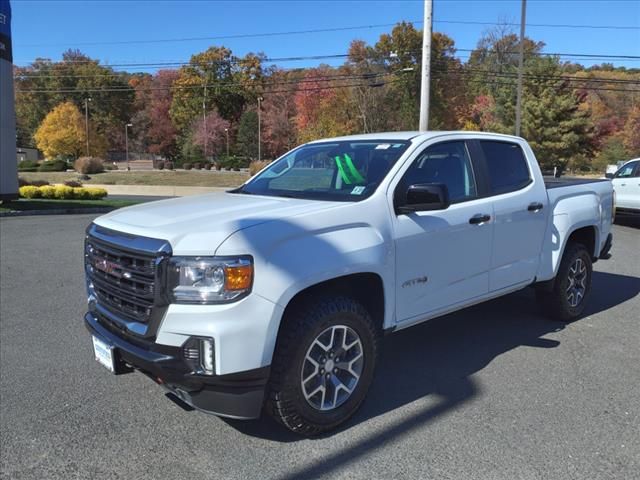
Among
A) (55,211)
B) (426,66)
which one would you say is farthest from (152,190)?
(426,66)

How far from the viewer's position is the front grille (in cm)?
294

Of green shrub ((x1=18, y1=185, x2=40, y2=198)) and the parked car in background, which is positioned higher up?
the parked car in background

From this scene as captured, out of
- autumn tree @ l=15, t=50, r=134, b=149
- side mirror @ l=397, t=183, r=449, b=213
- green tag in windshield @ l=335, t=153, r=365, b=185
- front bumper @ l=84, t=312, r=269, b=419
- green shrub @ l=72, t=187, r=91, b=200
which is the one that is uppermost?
autumn tree @ l=15, t=50, r=134, b=149

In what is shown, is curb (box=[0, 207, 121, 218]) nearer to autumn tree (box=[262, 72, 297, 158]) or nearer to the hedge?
the hedge

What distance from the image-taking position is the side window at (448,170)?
399 centimetres

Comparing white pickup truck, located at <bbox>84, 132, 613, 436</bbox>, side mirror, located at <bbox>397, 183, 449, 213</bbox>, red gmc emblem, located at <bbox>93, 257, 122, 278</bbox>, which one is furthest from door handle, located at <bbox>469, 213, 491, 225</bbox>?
red gmc emblem, located at <bbox>93, 257, 122, 278</bbox>

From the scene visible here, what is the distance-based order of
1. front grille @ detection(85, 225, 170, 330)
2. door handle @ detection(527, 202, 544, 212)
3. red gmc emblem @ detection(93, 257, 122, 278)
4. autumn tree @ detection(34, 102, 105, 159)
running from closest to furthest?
front grille @ detection(85, 225, 170, 330)
red gmc emblem @ detection(93, 257, 122, 278)
door handle @ detection(527, 202, 544, 212)
autumn tree @ detection(34, 102, 105, 159)

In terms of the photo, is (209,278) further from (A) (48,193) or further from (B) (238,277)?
(A) (48,193)

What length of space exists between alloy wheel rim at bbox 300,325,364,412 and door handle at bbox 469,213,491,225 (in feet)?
4.73

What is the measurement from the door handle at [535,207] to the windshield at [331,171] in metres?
1.51

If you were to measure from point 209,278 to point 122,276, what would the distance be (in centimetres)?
64

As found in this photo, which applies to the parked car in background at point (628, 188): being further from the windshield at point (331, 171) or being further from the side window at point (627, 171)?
the windshield at point (331, 171)

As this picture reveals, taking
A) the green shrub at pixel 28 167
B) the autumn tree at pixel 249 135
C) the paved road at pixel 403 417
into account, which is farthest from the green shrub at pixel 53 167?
the paved road at pixel 403 417

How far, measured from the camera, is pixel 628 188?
46.3 feet
